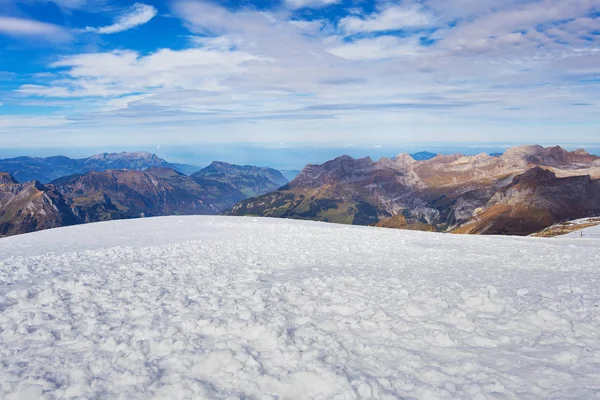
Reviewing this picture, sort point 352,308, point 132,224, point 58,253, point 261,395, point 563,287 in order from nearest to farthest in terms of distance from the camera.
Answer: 1. point 261,395
2. point 352,308
3. point 563,287
4. point 58,253
5. point 132,224

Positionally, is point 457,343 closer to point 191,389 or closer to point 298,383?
point 298,383

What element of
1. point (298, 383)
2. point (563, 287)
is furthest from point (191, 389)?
point (563, 287)

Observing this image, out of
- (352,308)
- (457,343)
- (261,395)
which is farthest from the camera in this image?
(352,308)

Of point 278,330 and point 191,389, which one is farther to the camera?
point 278,330

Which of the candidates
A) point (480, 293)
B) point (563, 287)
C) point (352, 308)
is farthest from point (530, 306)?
point (352, 308)

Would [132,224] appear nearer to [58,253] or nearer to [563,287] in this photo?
[58,253]

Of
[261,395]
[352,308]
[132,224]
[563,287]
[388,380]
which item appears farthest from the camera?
[132,224]
